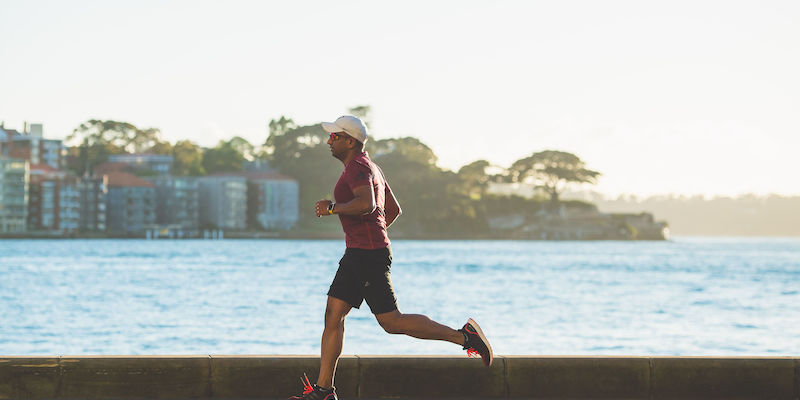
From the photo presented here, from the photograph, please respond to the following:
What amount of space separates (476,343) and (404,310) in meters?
30.8

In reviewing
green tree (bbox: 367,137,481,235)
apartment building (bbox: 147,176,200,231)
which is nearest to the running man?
green tree (bbox: 367,137,481,235)

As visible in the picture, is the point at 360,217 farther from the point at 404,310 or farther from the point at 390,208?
the point at 404,310

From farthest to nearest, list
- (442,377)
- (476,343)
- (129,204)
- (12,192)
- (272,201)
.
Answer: (272,201)
(129,204)
(12,192)
(442,377)
(476,343)

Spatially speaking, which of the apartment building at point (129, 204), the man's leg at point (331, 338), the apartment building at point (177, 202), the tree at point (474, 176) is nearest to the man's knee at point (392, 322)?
the man's leg at point (331, 338)

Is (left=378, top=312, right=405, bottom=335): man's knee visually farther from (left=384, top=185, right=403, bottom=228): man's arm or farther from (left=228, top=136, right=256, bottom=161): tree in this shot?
(left=228, top=136, right=256, bottom=161): tree

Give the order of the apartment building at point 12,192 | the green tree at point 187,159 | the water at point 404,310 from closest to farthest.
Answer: the water at point 404,310 → the apartment building at point 12,192 → the green tree at point 187,159

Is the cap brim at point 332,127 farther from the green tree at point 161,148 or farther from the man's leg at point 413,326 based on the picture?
the green tree at point 161,148

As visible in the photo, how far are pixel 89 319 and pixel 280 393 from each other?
29.1 metres

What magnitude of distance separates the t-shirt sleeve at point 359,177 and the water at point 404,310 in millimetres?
10379

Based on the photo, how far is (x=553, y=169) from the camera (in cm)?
14738

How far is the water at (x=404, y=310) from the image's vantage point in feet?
89.9

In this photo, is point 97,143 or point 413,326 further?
point 97,143

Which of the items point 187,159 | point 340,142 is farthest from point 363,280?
point 187,159

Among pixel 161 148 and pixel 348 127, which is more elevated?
pixel 161 148
